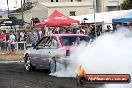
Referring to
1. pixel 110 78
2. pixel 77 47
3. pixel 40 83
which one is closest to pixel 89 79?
pixel 110 78

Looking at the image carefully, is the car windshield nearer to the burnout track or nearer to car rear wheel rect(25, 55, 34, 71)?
the burnout track

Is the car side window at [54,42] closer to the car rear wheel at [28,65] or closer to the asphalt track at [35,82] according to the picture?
the asphalt track at [35,82]

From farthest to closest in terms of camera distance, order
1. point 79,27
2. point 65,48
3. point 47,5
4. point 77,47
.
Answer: point 47,5, point 79,27, point 65,48, point 77,47

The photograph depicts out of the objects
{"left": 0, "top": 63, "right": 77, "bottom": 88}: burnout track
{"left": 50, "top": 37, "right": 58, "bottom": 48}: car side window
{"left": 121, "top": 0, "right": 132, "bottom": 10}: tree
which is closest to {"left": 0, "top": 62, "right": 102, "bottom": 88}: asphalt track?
{"left": 0, "top": 63, "right": 77, "bottom": 88}: burnout track

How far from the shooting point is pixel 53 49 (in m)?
16.2

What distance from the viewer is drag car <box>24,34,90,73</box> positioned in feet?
51.3

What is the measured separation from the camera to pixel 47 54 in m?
16.5

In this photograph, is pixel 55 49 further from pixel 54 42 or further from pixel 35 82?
pixel 35 82

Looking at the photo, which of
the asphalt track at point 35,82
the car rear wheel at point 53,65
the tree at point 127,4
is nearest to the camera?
the asphalt track at point 35,82

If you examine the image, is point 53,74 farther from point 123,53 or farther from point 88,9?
point 88,9

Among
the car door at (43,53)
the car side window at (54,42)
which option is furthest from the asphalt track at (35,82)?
the car side window at (54,42)

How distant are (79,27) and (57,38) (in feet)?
55.7

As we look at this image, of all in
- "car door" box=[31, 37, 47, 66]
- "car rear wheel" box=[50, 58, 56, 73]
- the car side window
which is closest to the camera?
"car rear wheel" box=[50, 58, 56, 73]

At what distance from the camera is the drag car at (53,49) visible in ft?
51.3
